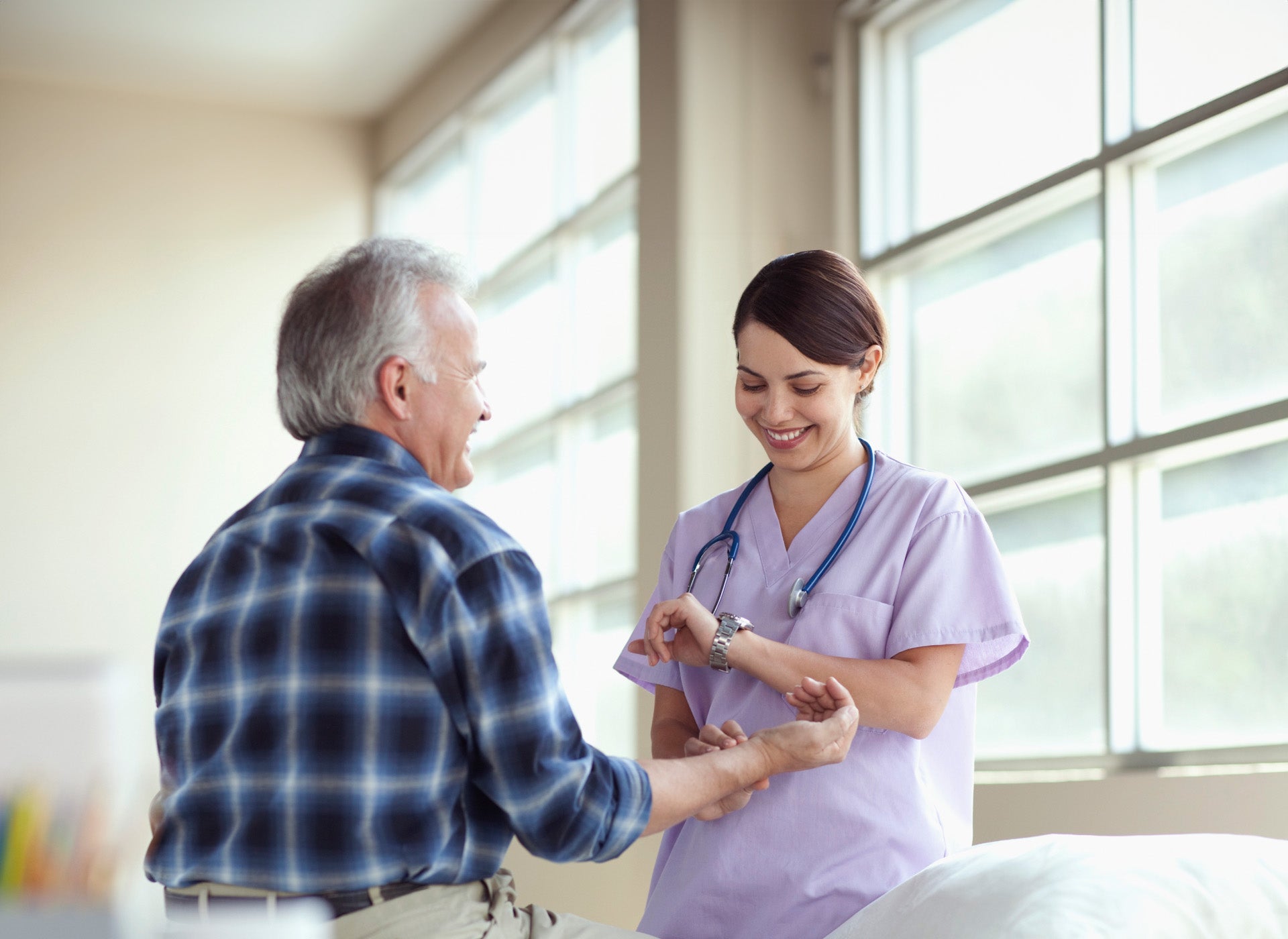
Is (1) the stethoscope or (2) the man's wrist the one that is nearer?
(2) the man's wrist

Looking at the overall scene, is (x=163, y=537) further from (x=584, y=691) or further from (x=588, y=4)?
(x=588, y=4)

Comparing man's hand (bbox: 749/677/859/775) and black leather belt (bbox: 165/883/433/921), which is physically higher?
man's hand (bbox: 749/677/859/775)

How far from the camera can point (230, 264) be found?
5461 millimetres

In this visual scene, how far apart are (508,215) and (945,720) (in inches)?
141

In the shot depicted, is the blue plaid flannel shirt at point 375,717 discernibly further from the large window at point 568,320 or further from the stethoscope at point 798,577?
the large window at point 568,320

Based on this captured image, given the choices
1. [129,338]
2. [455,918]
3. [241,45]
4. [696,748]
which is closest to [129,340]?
[129,338]

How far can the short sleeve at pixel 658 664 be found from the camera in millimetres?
1778

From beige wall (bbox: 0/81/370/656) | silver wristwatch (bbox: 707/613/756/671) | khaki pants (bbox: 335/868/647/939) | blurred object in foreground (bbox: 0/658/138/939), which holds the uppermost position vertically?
beige wall (bbox: 0/81/370/656)

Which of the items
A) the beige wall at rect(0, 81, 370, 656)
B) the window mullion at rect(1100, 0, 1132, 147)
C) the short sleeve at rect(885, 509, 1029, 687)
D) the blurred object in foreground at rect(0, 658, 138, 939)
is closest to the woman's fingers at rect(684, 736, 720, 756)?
the short sleeve at rect(885, 509, 1029, 687)

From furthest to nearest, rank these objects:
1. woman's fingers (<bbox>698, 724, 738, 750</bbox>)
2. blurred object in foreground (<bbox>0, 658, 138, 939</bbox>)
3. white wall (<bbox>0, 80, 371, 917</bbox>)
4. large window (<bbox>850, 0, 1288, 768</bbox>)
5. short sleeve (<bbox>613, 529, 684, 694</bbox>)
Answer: white wall (<bbox>0, 80, 371, 917</bbox>) < large window (<bbox>850, 0, 1288, 768</bbox>) < short sleeve (<bbox>613, 529, 684, 694</bbox>) < woman's fingers (<bbox>698, 724, 738, 750</bbox>) < blurred object in foreground (<bbox>0, 658, 138, 939</bbox>)

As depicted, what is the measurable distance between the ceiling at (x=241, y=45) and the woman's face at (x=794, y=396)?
3.51 m

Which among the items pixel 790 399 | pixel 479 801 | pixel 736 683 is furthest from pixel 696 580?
Answer: pixel 479 801

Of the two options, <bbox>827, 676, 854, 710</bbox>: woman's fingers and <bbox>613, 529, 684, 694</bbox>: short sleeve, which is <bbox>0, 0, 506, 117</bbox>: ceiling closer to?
<bbox>613, 529, 684, 694</bbox>: short sleeve

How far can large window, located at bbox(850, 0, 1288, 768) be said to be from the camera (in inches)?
90.4
